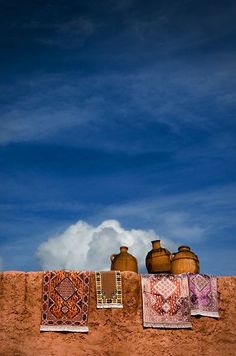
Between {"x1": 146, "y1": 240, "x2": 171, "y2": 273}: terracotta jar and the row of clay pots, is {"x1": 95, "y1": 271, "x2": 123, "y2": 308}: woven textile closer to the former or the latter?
the row of clay pots

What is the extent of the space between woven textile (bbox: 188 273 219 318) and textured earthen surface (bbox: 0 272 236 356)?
0.45 feet

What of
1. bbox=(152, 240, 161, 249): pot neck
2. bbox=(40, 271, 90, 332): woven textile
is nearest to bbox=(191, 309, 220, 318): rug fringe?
bbox=(152, 240, 161, 249): pot neck

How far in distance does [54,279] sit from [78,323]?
0.83 metres

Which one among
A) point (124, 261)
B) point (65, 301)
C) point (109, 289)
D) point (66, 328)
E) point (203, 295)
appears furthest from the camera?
point (124, 261)

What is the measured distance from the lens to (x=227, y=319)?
27.5 feet

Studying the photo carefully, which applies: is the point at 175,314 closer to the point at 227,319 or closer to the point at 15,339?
the point at 227,319

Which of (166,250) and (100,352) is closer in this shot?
(100,352)

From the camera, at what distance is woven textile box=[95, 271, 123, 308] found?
807cm

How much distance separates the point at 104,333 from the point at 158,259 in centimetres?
188

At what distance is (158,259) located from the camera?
9148 mm

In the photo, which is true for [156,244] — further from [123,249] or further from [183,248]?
[123,249]

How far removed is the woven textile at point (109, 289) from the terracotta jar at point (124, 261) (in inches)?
21.3

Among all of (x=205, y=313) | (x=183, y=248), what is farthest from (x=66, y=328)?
(x=183, y=248)

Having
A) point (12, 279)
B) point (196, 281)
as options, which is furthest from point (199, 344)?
point (12, 279)
